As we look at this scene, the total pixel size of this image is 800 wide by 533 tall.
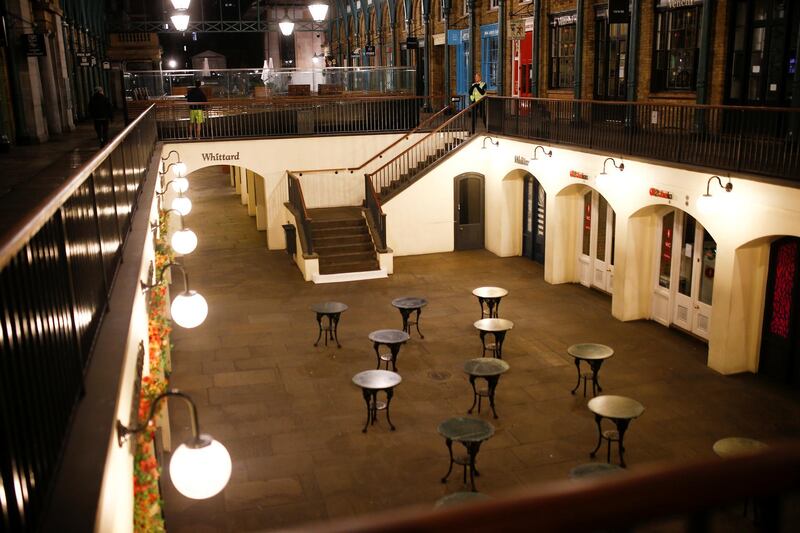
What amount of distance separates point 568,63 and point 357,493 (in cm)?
1618

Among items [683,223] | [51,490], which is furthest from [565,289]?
[51,490]

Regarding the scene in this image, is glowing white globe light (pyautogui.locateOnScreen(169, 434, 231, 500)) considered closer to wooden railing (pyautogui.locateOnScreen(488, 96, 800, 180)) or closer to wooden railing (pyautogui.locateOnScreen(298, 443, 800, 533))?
wooden railing (pyautogui.locateOnScreen(298, 443, 800, 533))

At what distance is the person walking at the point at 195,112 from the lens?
71.9 ft

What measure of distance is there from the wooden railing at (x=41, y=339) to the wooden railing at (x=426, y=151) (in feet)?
58.7

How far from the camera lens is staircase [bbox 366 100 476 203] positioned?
22047mm

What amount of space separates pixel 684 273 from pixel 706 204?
2560mm

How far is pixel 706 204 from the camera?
1307cm

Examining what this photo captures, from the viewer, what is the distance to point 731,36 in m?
16.0

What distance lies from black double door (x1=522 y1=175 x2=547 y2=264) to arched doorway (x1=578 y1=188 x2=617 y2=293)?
1.97m

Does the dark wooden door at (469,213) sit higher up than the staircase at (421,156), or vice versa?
the staircase at (421,156)

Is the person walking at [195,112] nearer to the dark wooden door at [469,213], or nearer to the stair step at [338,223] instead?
the stair step at [338,223]

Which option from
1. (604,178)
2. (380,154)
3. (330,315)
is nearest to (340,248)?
(380,154)

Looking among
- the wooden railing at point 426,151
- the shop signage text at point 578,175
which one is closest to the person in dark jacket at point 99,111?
the wooden railing at point 426,151

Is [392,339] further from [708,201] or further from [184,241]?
[708,201]
